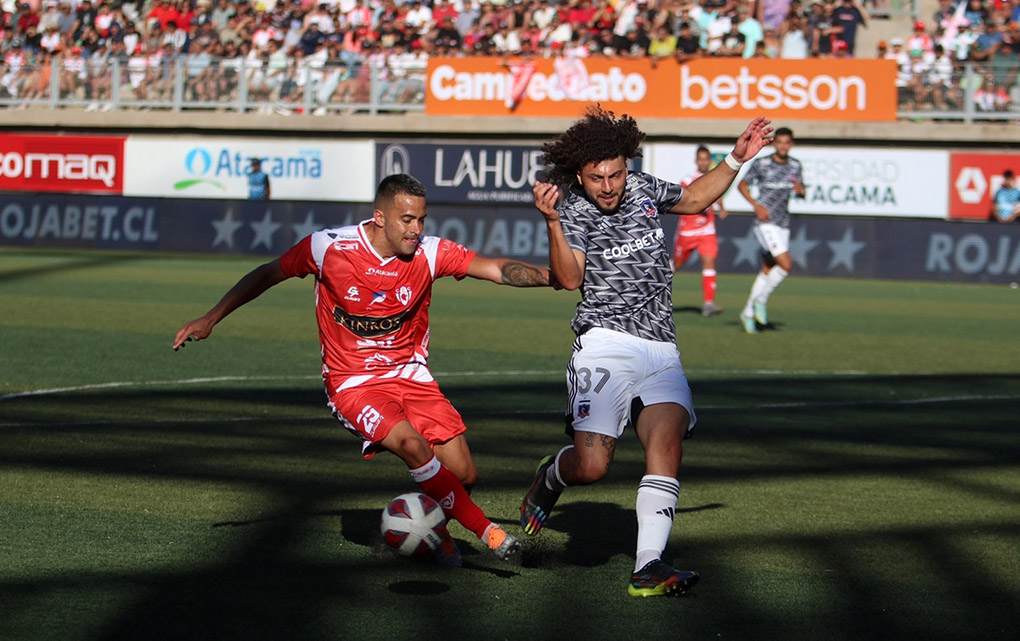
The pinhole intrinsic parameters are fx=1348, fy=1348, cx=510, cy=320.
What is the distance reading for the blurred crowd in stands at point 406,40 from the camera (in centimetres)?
3031

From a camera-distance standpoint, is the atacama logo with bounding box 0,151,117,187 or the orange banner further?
the atacama logo with bounding box 0,151,117,187

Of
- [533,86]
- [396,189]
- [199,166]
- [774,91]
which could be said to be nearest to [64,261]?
[199,166]

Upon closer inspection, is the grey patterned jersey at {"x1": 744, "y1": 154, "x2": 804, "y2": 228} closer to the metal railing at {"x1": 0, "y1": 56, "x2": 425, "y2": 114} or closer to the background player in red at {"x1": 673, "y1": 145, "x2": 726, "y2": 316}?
the background player in red at {"x1": 673, "y1": 145, "x2": 726, "y2": 316}

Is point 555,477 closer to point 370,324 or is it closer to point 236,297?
point 370,324

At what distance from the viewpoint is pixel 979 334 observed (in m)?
17.3

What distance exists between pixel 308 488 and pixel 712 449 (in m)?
3.01

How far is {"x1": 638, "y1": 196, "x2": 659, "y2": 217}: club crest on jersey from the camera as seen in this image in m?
6.09

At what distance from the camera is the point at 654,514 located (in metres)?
5.57

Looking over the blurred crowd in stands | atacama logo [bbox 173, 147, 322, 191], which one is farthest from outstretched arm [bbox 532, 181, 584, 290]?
atacama logo [bbox 173, 147, 322, 191]

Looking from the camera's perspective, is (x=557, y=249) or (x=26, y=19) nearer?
(x=557, y=249)

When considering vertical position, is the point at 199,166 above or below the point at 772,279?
above

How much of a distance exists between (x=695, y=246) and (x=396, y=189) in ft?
43.3

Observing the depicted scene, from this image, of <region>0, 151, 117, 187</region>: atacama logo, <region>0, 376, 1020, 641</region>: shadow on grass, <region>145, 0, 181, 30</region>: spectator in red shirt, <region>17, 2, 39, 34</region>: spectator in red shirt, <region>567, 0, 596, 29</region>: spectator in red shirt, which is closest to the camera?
<region>0, 376, 1020, 641</region>: shadow on grass

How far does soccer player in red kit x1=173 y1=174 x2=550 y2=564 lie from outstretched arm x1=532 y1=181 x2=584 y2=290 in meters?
0.31
